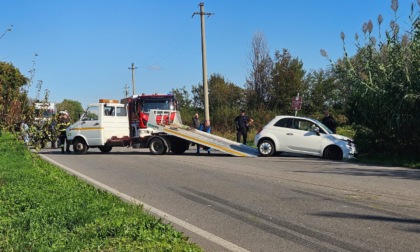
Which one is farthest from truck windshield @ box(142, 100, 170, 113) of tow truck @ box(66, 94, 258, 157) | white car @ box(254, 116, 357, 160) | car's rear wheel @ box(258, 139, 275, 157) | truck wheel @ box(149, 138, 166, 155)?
car's rear wheel @ box(258, 139, 275, 157)

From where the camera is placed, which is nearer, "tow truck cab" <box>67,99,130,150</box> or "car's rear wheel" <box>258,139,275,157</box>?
"car's rear wheel" <box>258,139,275,157</box>

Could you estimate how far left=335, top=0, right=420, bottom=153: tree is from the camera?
13.9 metres

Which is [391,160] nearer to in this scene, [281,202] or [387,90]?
[387,90]

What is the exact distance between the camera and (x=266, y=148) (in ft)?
54.2

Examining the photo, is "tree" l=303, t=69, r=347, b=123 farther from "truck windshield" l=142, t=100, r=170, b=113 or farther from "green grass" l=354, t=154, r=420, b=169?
"green grass" l=354, t=154, r=420, b=169

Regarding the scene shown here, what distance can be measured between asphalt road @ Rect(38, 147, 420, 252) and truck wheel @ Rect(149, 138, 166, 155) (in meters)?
4.60

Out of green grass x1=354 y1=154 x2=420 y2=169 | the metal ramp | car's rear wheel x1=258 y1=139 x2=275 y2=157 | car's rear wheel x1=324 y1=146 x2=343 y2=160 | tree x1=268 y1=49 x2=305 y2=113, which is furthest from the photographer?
tree x1=268 y1=49 x2=305 y2=113

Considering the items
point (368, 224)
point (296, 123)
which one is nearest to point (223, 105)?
point (296, 123)

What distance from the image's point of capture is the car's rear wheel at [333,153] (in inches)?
602

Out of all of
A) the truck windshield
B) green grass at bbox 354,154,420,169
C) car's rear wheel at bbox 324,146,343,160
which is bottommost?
green grass at bbox 354,154,420,169

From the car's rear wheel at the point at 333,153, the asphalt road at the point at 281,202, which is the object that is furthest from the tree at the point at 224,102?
the asphalt road at the point at 281,202

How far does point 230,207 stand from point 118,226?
279cm

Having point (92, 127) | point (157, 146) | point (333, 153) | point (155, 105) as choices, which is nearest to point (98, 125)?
point (92, 127)

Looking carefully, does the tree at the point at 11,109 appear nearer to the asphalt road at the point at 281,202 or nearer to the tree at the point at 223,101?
the asphalt road at the point at 281,202
